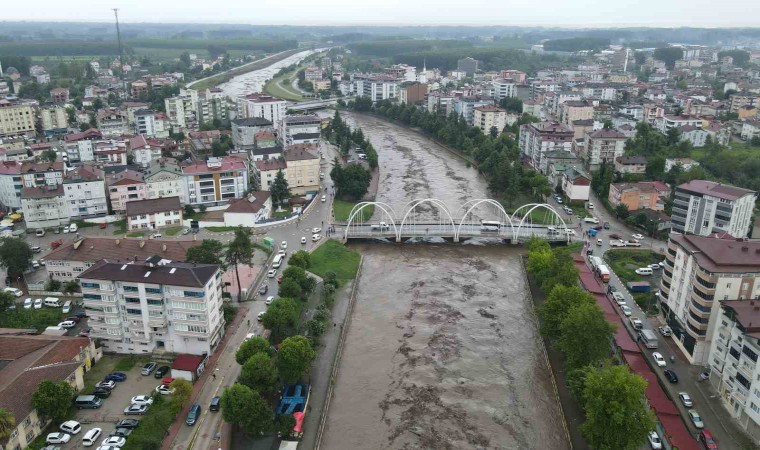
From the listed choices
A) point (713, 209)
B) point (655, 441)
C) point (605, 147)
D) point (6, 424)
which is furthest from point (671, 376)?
point (605, 147)

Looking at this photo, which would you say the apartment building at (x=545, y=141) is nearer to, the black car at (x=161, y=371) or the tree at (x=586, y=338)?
the tree at (x=586, y=338)

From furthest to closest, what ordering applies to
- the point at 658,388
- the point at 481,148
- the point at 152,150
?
1. the point at 481,148
2. the point at 152,150
3. the point at 658,388

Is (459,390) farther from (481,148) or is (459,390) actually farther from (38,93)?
(38,93)

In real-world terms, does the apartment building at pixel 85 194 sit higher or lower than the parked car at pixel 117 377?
higher

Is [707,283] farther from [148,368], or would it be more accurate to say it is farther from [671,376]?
[148,368]

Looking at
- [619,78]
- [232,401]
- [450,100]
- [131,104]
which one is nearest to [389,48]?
[619,78]

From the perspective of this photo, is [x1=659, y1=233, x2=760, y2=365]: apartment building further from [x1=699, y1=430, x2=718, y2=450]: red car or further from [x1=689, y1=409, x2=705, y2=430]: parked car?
[x1=699, y1=430, x2=718, y2=450]: red car

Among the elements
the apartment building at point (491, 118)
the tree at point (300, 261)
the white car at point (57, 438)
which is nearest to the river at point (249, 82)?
the apartment building at point (491, 118)
